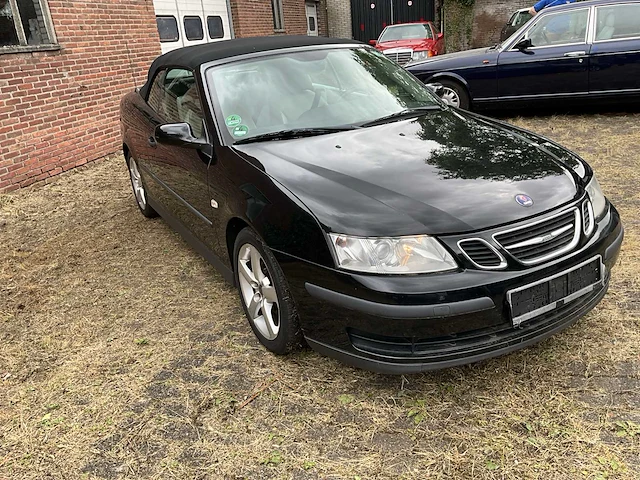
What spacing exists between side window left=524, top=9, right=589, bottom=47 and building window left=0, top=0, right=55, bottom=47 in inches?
254

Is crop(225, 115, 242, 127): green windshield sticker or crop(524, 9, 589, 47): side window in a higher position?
crop(524, 9, 589, 47): side window

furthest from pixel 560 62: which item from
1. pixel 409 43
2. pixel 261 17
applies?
pixel 261 17

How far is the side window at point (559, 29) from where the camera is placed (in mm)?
7363

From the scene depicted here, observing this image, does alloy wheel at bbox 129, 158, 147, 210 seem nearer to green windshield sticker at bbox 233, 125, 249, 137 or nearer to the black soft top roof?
the black soft top roof

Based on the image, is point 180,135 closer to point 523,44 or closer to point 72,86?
point 72,86

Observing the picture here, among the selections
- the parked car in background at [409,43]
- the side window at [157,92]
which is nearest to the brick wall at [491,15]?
the parked car in background at [409,43]

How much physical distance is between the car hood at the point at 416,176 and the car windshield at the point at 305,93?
0.23 metres

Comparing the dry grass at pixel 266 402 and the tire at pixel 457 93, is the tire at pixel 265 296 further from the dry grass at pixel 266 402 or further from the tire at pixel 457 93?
the tire at pixel 457 93

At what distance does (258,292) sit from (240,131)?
935 millimetres

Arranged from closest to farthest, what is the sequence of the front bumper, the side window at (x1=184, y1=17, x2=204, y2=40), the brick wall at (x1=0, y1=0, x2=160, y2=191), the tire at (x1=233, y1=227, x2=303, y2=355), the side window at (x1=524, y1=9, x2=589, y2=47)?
the front bumper
the tire at (x1=233, y1=227, x2=303, y2=355)
the brick wall at (x1=0, y1=0, x2=160, y2=191)
the side window at (x1=524, y1=9, x2=589, y2=47)
the side window at (x1=184, y1=17, x2=204, y2=40)

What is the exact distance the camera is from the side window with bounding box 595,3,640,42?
23.5ft

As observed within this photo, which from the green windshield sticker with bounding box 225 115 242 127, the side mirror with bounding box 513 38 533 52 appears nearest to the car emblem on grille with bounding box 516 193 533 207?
the green windshield sticker with bounding box 225 115 242 127

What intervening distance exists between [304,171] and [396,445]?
51.6 inches

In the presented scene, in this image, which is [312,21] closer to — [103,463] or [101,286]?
[101,286]
